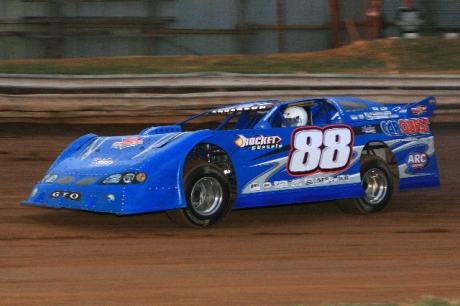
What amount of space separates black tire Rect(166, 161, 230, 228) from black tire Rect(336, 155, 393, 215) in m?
1.79

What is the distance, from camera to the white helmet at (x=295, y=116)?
8.20m

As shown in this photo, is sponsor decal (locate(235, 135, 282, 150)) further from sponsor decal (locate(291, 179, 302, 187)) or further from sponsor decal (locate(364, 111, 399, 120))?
sponsor decal (locate(364, 111, 399, 120))

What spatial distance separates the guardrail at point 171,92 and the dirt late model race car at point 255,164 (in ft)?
11.8

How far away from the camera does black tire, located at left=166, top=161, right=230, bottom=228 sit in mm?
7027

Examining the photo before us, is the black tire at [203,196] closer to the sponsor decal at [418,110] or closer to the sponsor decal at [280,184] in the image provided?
the sponsor decal at [280,184]

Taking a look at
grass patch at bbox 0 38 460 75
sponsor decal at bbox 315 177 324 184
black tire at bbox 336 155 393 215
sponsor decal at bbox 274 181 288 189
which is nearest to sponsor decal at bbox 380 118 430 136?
black tire at bbox 336 155 393 215

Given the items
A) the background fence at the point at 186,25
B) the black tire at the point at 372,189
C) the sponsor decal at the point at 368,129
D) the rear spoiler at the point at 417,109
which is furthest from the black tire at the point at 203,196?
the background fence at the point at 186,25

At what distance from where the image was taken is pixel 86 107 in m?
12.0

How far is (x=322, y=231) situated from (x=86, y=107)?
587 cm

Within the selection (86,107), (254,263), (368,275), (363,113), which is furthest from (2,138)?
(368,275)

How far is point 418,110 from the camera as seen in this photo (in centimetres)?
886

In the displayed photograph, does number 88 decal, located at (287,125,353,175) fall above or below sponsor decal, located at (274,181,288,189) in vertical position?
above

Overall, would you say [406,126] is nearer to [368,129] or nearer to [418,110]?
[418,110]

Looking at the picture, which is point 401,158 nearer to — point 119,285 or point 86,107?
point 119,285
